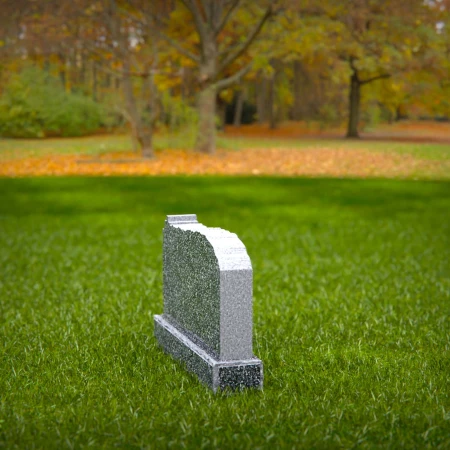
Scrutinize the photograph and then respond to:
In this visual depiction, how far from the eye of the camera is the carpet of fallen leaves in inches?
793

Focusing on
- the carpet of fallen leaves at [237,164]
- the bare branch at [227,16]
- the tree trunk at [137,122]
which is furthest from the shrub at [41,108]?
the bare branch at [227,16]

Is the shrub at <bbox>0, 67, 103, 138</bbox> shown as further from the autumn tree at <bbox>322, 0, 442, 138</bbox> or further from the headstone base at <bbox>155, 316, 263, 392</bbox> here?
the headstone base at <bbox>155, 316, 263, 392</bbox>

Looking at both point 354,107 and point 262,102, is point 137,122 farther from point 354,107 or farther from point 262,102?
point 262,102

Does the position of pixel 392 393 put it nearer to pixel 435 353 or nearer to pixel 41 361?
pixel 435 353

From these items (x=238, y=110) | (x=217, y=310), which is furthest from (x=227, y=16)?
(x=217, y=310)

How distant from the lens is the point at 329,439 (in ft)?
11.7

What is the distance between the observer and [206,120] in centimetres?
2380

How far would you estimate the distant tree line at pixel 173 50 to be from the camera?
22438 mm

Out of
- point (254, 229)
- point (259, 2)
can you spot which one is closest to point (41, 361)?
point (254, 229)

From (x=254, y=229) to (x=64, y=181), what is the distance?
25.5 feet

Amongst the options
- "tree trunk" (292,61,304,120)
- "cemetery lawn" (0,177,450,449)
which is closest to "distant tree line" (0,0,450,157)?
"tree trunk" (292,61,304,120)

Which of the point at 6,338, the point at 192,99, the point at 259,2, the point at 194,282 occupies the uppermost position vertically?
the point at 259,2

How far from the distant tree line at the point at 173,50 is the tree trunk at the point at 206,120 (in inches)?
1.3

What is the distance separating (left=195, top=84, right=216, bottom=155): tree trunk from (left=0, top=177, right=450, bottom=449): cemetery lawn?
37.0ft
